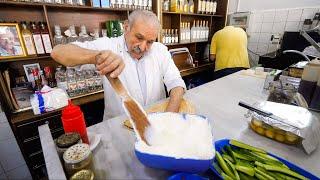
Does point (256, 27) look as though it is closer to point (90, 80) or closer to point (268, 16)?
point (268, 16)

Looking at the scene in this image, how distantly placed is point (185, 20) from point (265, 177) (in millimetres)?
2871

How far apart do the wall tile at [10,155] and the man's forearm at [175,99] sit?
4.40 ft

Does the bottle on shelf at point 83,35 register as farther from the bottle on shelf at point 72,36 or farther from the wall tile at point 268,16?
the wall tile at point 268,16

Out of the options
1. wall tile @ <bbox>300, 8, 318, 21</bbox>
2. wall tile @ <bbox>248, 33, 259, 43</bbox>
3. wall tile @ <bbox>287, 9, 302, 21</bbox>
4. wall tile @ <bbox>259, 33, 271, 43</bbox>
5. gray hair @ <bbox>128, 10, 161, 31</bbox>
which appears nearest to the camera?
gray hair @ <bbox>128, 10, 161, 31</bbox>

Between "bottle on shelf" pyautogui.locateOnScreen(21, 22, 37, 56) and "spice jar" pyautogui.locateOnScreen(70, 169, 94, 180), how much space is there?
1518 millimetres

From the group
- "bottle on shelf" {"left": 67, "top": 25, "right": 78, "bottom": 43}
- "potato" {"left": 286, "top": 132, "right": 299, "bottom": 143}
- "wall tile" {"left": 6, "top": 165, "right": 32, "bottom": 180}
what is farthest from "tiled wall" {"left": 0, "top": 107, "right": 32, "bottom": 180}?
"potato" {"left": 286, "top": 132, "right": 299, "bottom": 143}

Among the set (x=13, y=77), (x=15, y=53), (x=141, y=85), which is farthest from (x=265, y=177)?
(x=13, y=77)

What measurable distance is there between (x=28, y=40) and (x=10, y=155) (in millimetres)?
971

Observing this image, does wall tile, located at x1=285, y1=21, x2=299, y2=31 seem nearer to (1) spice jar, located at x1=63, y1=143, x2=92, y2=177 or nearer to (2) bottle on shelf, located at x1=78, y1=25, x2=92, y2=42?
(2) bottle on shelf, located at x1=78, y1=25, x2=92, y2=42

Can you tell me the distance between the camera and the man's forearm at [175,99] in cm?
104

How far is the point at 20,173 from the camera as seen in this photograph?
5.18 ft

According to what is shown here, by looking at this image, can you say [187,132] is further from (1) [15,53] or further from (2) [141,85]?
(1) [15,53]

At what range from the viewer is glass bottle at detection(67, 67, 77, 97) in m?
1.75

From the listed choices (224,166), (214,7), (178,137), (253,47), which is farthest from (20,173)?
(253,47)
